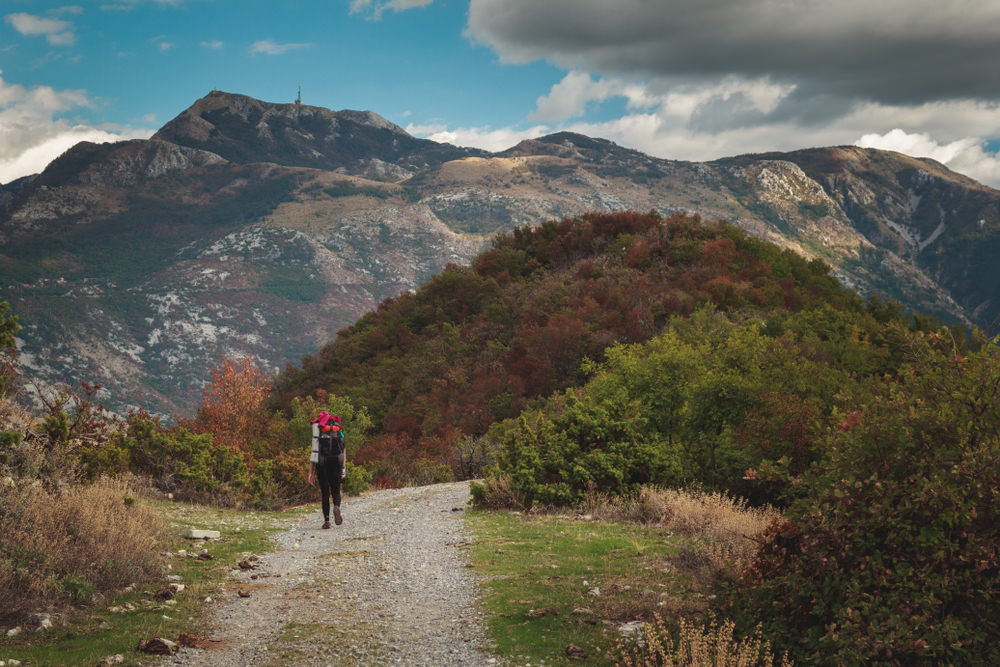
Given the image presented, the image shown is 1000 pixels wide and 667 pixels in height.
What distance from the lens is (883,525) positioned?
478cm

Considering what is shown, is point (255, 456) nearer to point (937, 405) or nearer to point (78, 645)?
point (78, 645)

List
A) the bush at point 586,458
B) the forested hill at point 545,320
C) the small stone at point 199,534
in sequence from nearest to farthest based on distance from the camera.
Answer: the small stone at point 199,534
the bush at point 586,458
the forested hill at point 545,320

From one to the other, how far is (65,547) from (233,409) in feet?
76.3

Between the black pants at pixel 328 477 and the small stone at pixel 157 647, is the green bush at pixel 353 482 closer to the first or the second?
the black pants at pixel 328 477

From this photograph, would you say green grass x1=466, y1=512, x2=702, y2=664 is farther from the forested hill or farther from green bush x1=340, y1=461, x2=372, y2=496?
the forested hill

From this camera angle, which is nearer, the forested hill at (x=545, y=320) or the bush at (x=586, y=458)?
the bush at (x=586, y=458)

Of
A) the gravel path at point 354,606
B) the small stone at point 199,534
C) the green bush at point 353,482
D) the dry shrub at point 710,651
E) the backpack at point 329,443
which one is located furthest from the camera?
the green bush at point 353,482

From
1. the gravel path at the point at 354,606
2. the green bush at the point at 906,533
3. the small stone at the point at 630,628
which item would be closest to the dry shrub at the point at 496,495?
the gravel path at the point at 354,606

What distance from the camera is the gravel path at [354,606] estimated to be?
605 cm

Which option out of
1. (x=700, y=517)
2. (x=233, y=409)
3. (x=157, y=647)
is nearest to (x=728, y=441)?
(x=700, y=517)

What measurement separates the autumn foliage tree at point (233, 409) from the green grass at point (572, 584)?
13.6 m

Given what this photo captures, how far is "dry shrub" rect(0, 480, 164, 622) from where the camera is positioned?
6504 mm

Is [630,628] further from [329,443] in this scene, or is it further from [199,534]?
[329,443]

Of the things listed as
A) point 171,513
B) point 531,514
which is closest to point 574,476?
point 531,514
